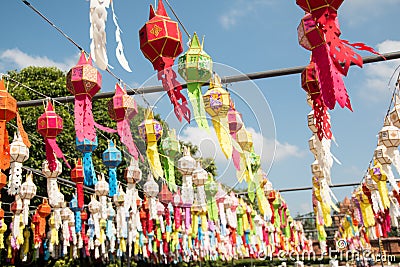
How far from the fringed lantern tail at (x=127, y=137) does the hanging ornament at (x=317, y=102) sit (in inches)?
46.8

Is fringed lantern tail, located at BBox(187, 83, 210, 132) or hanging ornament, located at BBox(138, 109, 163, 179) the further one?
hanging ornament, located at BBox(138, 109, 163, 179)

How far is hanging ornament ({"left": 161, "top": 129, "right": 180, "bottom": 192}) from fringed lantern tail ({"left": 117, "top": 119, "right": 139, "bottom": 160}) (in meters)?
0.23

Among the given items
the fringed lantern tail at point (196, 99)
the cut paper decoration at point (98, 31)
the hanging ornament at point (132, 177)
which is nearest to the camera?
the cut paper decoration at point (98, 31)

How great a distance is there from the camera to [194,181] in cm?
427

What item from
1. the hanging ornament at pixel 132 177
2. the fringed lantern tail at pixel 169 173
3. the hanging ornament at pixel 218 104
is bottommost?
the fringed lantern tail at pixel 169 173

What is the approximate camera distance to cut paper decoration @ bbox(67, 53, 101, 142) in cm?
261

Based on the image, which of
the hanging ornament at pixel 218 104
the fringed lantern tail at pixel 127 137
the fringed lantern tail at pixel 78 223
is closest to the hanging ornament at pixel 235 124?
the hanging ornament at pixel 218 104

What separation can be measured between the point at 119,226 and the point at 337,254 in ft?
73.8

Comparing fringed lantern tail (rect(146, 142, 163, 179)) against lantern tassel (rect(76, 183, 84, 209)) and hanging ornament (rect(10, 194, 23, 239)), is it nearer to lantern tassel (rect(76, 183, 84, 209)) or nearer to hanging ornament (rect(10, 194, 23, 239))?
lantern tassel (rect(76, 183, 84, 209))

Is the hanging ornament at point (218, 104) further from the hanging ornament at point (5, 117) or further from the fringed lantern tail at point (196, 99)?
the hanging ornament at point (5, 117)

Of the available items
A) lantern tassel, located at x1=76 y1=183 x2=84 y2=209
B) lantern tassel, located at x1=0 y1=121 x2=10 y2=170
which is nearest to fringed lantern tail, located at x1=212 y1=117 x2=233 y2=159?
lantern tassel, located at x1=0 y1=121 x2=10 y2=170

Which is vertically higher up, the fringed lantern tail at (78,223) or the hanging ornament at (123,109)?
the hanging ornament at (123,109)

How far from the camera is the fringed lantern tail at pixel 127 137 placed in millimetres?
2918

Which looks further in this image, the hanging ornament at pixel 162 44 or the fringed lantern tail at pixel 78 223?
the fringed lantern tail at pixel 78 223
